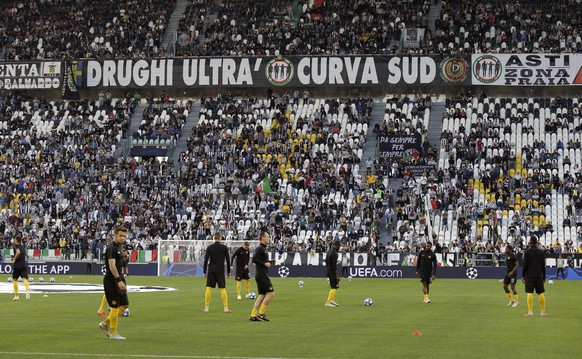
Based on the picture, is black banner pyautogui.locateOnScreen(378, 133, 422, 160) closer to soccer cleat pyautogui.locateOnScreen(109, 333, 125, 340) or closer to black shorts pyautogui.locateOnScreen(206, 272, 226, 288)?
black shorts pyautogui.locateOnScreen(206, 272, 226, 288)

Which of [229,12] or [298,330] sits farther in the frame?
[229,12]

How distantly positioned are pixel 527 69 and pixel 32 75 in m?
36.2

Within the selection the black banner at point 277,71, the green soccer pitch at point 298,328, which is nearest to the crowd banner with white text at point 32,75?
the black banner at point 277,71

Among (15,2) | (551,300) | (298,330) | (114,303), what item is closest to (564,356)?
(298,330)

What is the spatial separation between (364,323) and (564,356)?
7093 millimetres

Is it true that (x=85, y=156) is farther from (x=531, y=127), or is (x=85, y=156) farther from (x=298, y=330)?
(x=298, y=330)

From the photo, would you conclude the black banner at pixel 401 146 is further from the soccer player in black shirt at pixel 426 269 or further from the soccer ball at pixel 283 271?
the soccer player in black shirt at pixel 426 269

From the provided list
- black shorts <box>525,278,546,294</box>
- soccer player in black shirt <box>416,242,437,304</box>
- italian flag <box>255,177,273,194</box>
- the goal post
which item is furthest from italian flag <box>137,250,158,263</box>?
black shorts <box>525,278,546,294</box>

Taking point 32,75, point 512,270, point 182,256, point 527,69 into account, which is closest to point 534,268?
Answer: point 512,270

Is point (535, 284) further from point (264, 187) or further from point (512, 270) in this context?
point (264, 187)

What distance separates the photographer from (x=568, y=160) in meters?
63.6

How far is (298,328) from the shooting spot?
70.9 feet

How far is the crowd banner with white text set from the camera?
78.1m

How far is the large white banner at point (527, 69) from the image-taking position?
7125 centimetres
